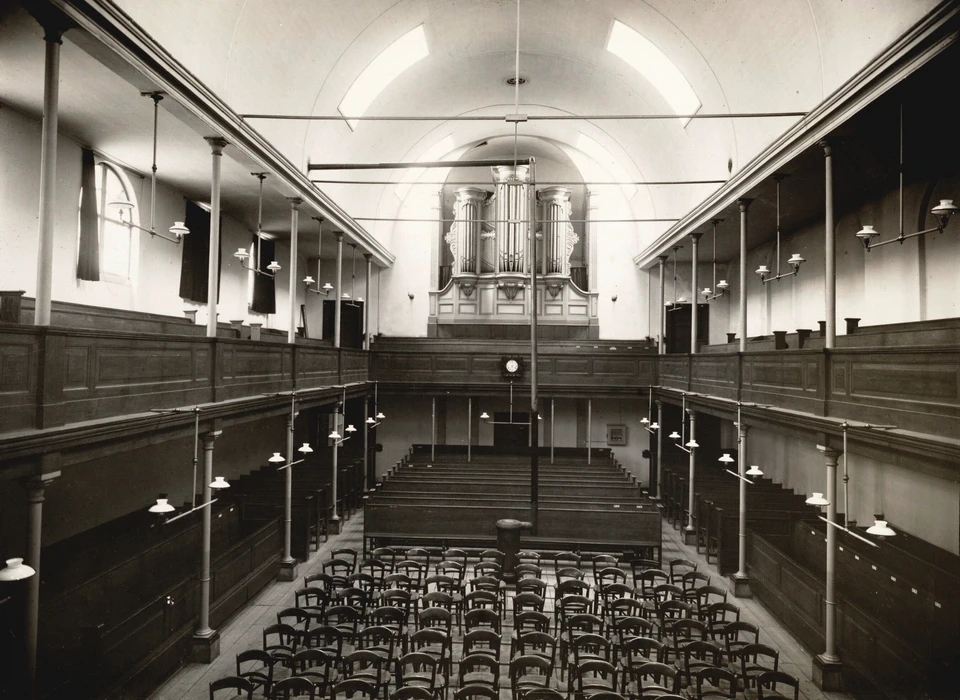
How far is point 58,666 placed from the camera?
813cm

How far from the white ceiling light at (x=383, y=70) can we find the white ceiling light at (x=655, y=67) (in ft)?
18.0

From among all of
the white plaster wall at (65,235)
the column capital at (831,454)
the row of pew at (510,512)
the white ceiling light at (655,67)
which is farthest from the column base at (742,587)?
the white plaster wall at (65,235)

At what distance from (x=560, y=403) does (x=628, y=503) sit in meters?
8.83

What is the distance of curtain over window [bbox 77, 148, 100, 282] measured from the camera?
40.3 ft

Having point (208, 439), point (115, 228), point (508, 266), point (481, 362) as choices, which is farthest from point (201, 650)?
point (508, 266)

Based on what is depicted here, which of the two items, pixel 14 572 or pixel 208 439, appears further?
pixel 208 439

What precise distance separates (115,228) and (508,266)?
1372 centimetres

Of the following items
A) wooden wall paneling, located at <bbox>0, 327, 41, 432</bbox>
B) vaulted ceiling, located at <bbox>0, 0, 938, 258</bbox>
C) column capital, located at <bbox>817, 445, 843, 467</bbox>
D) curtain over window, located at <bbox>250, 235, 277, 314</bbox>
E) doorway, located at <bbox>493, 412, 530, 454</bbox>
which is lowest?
doorway, located at <bbox>493, 412, 530, 454</bbox>

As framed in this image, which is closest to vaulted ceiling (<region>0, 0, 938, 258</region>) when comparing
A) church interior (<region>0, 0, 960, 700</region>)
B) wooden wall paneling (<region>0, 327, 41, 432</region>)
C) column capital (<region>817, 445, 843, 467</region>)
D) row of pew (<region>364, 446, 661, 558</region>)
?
church interior (<region>0, 0, 960, 700</region>)

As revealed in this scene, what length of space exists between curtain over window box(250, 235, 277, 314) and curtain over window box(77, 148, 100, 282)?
6.73 meters

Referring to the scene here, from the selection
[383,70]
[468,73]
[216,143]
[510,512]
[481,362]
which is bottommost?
[510,512]

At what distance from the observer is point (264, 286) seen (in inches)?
794

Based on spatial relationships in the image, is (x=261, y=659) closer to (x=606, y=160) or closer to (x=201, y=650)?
(x=201, y=650)

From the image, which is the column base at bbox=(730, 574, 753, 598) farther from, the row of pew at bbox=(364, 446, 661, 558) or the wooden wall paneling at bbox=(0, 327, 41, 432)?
the wooden wall paneling at bbox=(0, 327, 41, 432)
